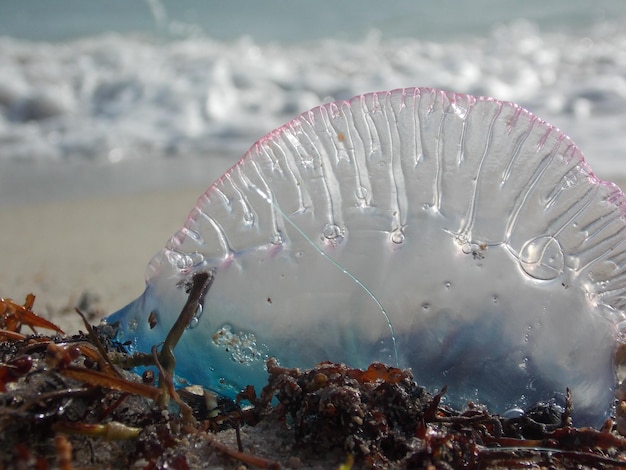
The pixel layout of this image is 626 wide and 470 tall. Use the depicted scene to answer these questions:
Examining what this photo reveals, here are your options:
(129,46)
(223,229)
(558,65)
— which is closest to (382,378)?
(223,229)

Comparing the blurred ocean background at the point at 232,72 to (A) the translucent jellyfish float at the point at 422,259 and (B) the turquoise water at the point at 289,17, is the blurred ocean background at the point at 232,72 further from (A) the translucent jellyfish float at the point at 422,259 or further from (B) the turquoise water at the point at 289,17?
(A) the translucent jellyfish float at the point at 422,259

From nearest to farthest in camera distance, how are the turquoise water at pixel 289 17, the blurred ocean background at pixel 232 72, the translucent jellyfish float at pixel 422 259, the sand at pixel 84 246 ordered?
the translucent jellyfish float at pixel 422 259, the sand at pixel 84 246, the blurred ocean background at pixel 232 72, the turquoise water at pixel 289 17

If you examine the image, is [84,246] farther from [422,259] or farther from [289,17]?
[289,17]

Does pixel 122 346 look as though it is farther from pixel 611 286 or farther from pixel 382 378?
pixel 611 286

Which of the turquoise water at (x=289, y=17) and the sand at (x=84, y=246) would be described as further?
the turquoise water at (x=289, y=17)

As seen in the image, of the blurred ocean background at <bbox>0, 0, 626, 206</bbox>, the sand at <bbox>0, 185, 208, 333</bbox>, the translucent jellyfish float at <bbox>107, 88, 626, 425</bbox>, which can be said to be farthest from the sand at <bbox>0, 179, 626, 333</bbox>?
the translucent jellyfish float at <bbox>107, 88, 626, 425</bbox>

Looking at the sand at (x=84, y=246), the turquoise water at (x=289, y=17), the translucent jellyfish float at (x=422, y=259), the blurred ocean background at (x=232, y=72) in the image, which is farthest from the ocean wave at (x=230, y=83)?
the translucent jellyfish float at (x=422, y=259)
